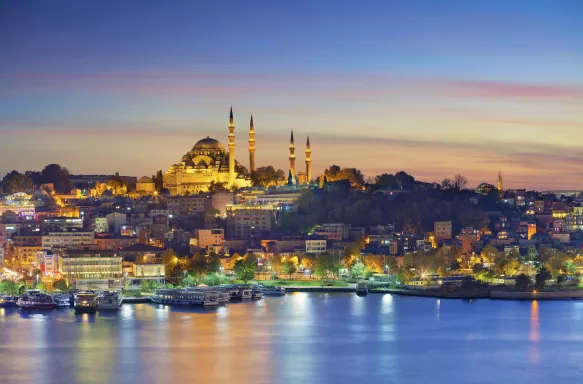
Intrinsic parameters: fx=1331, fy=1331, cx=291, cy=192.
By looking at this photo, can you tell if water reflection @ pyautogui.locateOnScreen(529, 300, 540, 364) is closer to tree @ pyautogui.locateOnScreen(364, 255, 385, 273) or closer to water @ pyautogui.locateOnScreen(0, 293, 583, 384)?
water @ pyautogui.locateOnScreen(0, 293, 583, 384)

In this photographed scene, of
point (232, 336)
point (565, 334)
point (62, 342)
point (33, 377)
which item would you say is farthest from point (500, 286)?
A: point (33, 377)

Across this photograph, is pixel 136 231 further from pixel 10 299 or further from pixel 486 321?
pixel 486 321

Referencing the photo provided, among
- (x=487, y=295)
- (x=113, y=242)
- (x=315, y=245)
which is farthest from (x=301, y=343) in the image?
(x=113, y=242)

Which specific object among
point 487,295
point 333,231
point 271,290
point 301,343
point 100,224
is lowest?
point 301,343

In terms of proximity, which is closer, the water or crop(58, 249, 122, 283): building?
the water

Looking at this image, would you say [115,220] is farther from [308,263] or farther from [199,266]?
[199,266]

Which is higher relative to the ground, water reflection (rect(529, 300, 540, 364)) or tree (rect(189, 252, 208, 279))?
tree (rect(189, 252, 208, 279))

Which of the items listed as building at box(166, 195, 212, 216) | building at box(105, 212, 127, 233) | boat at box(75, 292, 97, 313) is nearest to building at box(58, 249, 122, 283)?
boat at box(75, 292, 97, 313)

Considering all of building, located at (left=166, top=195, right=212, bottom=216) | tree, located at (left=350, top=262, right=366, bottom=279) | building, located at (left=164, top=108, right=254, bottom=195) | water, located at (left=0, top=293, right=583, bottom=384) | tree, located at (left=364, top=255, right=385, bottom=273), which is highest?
building, located at (left=164, top=108, right=254, bottom=195)
